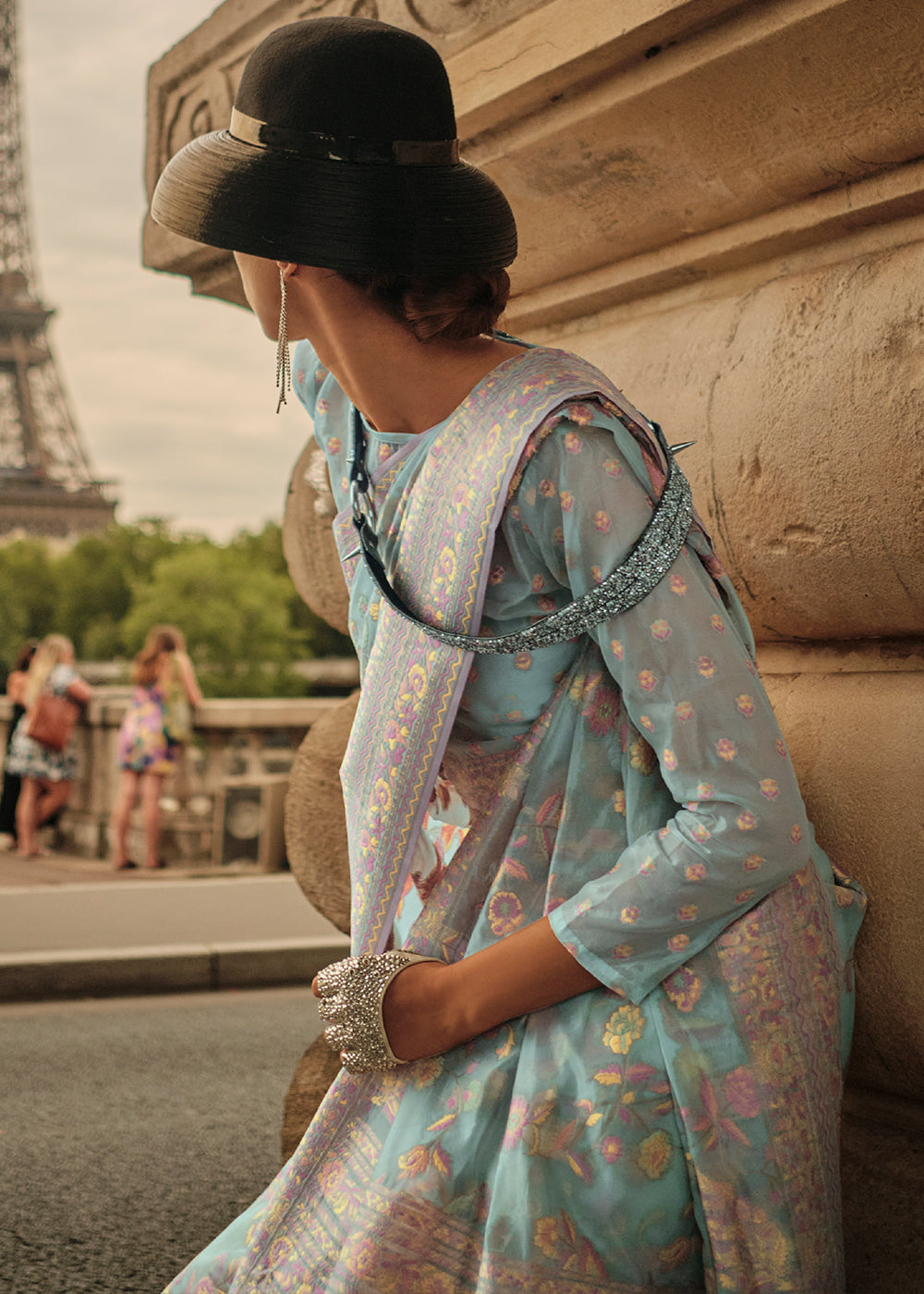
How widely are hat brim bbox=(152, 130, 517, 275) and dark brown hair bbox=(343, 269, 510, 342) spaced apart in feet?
0.10

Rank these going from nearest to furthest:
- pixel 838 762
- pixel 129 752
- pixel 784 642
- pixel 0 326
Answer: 1. pixel 838 762
2. pixel 784 642
3. pixel 129 752
4. pixel 0 326

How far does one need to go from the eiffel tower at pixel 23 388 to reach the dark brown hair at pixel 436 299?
1469 inches

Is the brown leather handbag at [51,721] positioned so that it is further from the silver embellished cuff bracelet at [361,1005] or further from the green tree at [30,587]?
the green tree at [30,587]

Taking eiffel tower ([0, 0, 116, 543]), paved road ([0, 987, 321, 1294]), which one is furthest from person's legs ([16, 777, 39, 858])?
eiffel tower ([0, 0, 116, 543])

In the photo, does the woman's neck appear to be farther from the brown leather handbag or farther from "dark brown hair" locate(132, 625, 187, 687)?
the brown leather handbag

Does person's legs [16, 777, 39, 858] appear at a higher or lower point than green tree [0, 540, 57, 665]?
higher

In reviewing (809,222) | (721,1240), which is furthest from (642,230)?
(721,1240)

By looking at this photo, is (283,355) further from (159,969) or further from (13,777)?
(13,777)

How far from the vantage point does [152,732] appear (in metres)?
8.23

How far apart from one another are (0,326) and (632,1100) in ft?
128

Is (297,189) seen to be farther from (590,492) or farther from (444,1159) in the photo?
(444,1159)

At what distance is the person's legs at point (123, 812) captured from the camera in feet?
27.1

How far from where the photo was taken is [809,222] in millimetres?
1464

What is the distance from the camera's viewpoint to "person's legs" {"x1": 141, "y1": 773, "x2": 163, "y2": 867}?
8.26 meters
